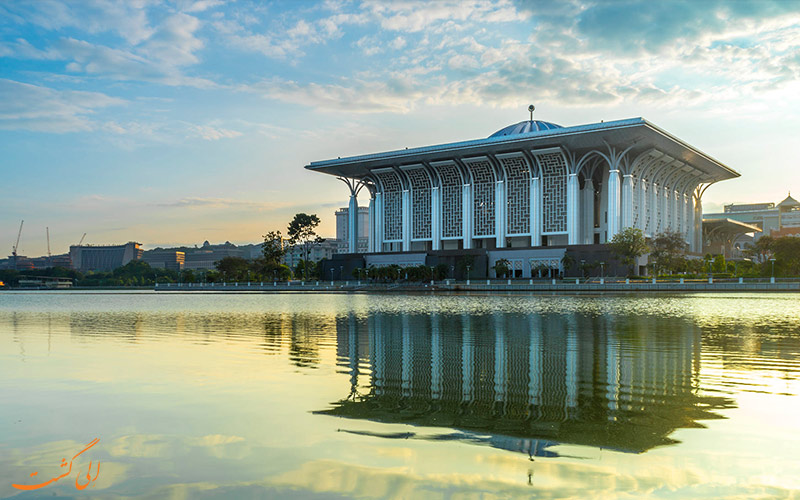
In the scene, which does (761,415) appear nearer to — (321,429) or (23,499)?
(321,429)

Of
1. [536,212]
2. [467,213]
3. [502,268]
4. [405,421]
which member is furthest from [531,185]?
[405,421]

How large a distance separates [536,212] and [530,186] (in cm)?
402

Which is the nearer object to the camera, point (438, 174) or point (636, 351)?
point (636, 351)

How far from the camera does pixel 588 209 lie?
325 feet

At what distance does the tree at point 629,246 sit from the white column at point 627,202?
693 cm

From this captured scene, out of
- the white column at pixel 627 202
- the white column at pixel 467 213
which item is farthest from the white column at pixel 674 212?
the white column at pixel 467 213

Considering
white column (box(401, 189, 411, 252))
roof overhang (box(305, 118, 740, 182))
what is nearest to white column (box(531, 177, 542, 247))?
roof overhang (box(305, 118, 740, 182))

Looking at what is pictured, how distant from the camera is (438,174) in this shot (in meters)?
107

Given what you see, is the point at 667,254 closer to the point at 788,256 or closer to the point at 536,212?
the point at 788,256

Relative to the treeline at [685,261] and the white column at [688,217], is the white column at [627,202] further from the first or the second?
the white column at [688,217]

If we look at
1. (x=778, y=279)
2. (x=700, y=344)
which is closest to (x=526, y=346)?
(x=700, y=344)

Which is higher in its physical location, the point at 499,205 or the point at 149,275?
the point at 499,205

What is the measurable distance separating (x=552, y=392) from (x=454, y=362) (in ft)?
12.4

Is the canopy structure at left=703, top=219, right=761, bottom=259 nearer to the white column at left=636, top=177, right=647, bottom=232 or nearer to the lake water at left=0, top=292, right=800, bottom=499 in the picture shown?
the white column at left=636, top=177, right=647, bottom=232
